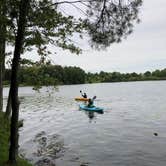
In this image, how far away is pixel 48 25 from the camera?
988 cm

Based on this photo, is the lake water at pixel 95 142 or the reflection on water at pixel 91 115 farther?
the reflection on water at pixel 91 115

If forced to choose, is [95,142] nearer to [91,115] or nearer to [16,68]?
[16,68]

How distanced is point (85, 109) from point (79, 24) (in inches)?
1165

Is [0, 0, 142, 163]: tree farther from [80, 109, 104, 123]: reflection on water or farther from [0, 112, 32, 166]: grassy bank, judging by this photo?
[80, 109, 104, 123]: reflection on water

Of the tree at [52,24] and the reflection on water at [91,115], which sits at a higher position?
the tree at [52,24]

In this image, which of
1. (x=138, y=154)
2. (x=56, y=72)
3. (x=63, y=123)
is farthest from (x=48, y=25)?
(x=63, y=123)

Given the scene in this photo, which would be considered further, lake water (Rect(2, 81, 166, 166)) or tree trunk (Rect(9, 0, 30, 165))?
lake water (Rect(2, 81, 166, 166))

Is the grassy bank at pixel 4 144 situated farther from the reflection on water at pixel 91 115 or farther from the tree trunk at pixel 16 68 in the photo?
the reflection on water at pixel 91 115

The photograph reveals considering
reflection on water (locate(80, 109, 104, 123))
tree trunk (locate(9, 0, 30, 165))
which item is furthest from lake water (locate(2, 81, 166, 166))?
reflection on water (locate(80, 109, 104, 123))

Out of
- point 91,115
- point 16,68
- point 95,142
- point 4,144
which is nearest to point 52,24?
point 16,68

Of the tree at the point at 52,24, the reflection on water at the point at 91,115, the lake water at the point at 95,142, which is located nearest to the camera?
the tree at the point at 52,24

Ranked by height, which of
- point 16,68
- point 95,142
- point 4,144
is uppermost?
point 16,68

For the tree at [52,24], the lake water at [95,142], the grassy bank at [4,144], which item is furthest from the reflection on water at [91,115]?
the tree at [52,24]

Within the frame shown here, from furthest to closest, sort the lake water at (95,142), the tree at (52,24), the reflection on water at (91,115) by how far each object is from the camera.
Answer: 1. the reflection on water at (91,115)
2. the lake water at (95,142)
3. the tree at (52,24)
